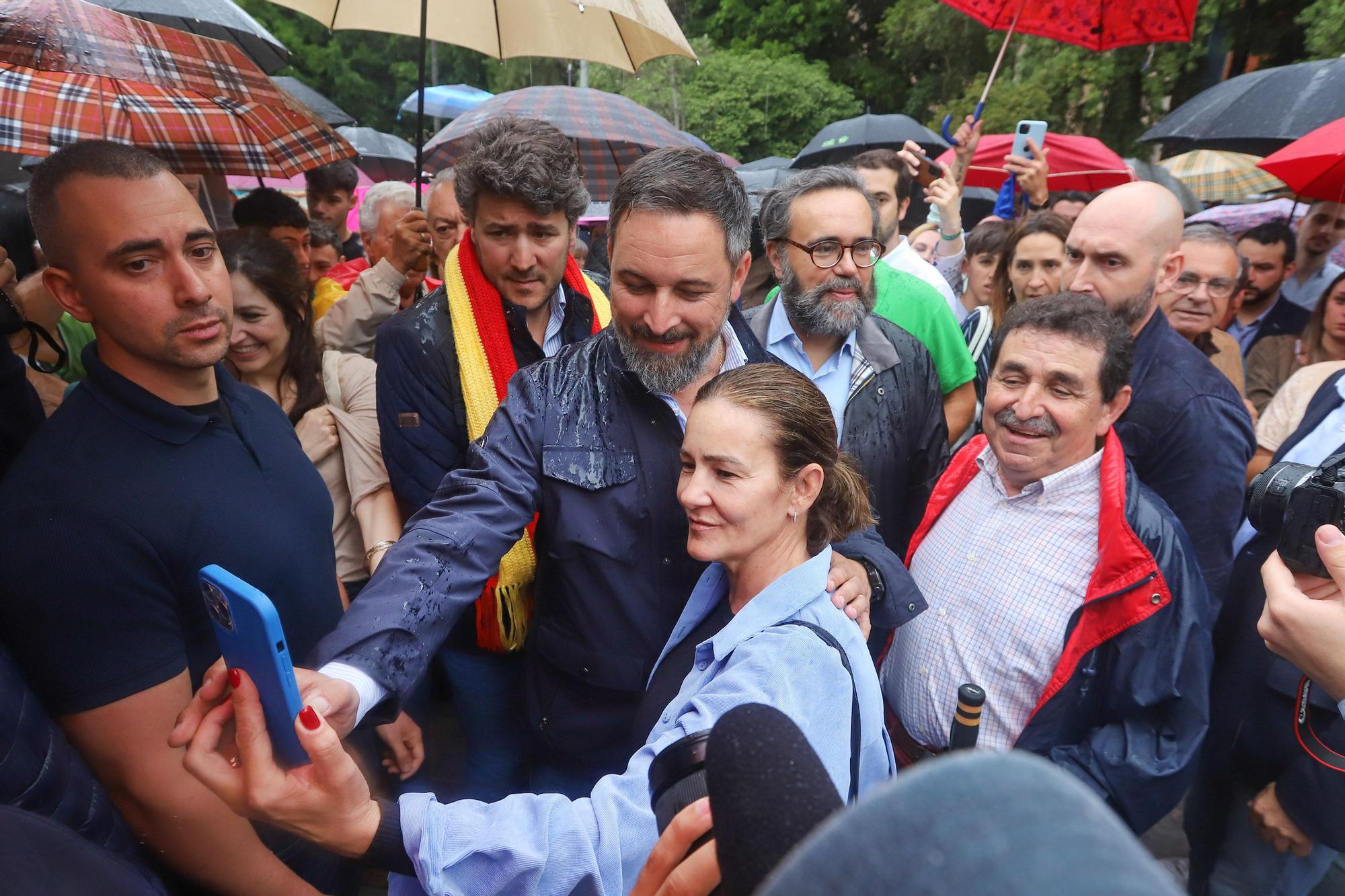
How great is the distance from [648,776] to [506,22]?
12.6 ft

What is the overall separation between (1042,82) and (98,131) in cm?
1238

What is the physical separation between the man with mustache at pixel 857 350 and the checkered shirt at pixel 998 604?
416 millimetres

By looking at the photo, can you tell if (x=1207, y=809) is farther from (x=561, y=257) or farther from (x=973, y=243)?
(x=973, y=243)

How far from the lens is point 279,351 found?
3053 millimetres

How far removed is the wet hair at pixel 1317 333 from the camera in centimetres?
425

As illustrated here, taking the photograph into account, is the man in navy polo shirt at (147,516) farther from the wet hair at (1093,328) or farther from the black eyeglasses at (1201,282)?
the black eyeglasses at (1201,282)

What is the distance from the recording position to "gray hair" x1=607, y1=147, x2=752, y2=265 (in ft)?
6.63

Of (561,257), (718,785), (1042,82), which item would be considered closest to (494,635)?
(561,257)

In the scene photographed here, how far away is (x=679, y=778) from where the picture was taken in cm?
108

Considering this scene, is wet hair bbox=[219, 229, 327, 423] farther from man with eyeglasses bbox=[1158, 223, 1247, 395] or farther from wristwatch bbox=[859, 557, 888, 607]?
man with eyeglasses bbox=[1158, 223, 1247, 395]

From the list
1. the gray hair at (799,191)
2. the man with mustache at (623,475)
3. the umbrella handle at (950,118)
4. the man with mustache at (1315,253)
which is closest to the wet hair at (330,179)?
the gray hair at (799,191)

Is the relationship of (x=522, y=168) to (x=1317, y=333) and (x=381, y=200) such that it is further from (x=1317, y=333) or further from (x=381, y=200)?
(x=1317, y=333)

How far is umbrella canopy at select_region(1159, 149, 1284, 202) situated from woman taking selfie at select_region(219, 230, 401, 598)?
9.74 metres

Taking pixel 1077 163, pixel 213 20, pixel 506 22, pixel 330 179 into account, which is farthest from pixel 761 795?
pixel 1077 163
